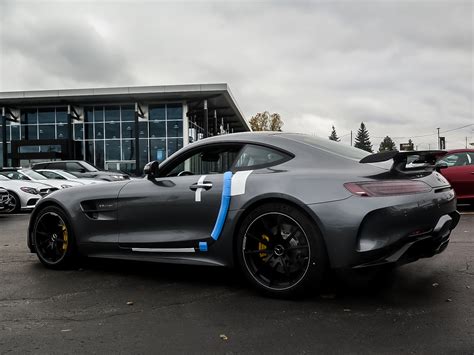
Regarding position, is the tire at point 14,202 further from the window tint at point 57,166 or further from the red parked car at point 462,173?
the red parked car at point 462,173

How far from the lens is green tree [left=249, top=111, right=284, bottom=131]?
222 feet

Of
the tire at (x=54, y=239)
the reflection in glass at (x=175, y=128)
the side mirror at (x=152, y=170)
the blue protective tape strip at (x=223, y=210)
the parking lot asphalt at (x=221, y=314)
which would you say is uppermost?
the reflection in glass at (x=175, y=128)

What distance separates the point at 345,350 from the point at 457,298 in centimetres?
142

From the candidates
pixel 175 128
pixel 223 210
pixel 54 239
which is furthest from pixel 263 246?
pixel 175 128

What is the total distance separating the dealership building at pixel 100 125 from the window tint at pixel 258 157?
27071 millimetres

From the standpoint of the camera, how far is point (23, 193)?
12.3 m

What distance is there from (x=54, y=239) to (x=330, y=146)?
3.08 m

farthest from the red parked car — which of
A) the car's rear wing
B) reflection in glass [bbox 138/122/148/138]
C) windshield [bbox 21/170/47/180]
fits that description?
reflection in glass [bbox 138/122/148/138]

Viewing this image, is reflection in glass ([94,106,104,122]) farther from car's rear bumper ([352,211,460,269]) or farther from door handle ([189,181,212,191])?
car's rear bumper ([352,211,460,269])

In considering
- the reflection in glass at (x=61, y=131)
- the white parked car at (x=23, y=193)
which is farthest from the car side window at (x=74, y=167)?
the reflection in glass at (x=61, y=131)

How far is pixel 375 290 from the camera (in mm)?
3924

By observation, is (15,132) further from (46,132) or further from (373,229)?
(373,229)

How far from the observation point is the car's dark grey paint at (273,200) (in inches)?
133

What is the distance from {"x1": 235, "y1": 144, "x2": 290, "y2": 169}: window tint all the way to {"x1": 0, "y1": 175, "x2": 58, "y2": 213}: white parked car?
9.44 m
